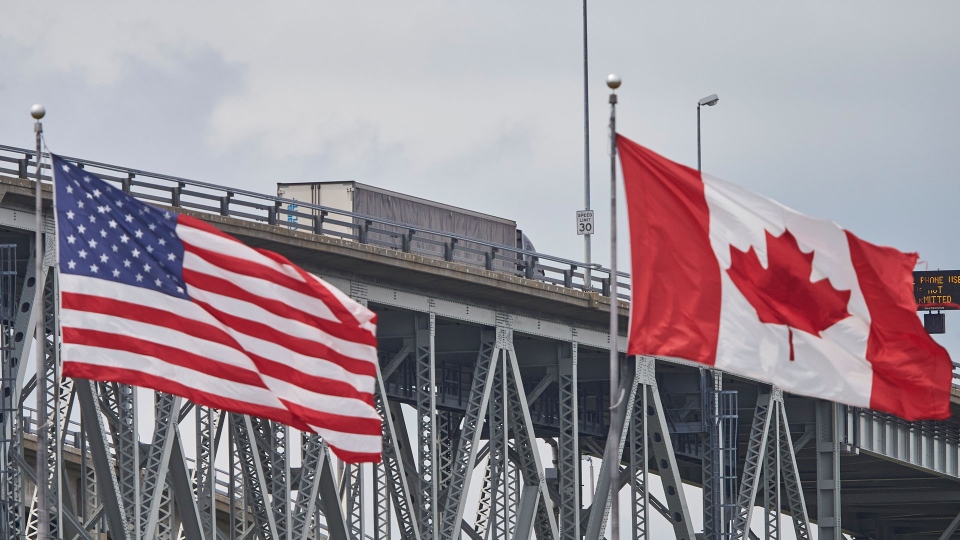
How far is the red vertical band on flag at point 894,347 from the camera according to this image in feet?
92.8

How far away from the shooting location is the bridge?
1816 inches

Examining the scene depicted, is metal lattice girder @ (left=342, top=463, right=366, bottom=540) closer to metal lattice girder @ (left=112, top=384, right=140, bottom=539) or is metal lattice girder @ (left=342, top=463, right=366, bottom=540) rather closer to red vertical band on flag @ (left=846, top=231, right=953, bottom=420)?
metal lattice girder @ (left=112, top=384, right=140, bottom=539)

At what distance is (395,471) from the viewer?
54.7m

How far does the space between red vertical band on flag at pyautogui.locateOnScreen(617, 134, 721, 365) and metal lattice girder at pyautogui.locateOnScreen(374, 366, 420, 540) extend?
24.2 metres

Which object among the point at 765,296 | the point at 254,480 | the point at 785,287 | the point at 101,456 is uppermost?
the point at 785,287

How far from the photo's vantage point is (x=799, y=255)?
28.1m

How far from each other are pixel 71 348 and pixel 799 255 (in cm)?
959

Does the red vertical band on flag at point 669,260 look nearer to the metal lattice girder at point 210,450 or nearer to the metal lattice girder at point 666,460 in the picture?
the metal lattice girder at point 210,450

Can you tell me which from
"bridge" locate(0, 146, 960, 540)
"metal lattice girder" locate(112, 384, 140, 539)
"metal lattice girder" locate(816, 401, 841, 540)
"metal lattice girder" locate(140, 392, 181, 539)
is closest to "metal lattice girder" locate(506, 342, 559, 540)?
"bridge" locate(0, 146, 960, 540)

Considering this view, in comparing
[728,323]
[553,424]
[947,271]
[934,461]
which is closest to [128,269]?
[728,323]

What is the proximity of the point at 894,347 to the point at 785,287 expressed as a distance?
5.71 feet

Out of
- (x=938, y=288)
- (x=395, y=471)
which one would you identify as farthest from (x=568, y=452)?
(x=938, y=288)

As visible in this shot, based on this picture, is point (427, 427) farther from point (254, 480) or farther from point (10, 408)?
point (10, 408)

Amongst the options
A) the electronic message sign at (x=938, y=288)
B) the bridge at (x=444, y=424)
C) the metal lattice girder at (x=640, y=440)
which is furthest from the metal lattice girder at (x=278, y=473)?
the electronic message sign at (x=938, y=288)
